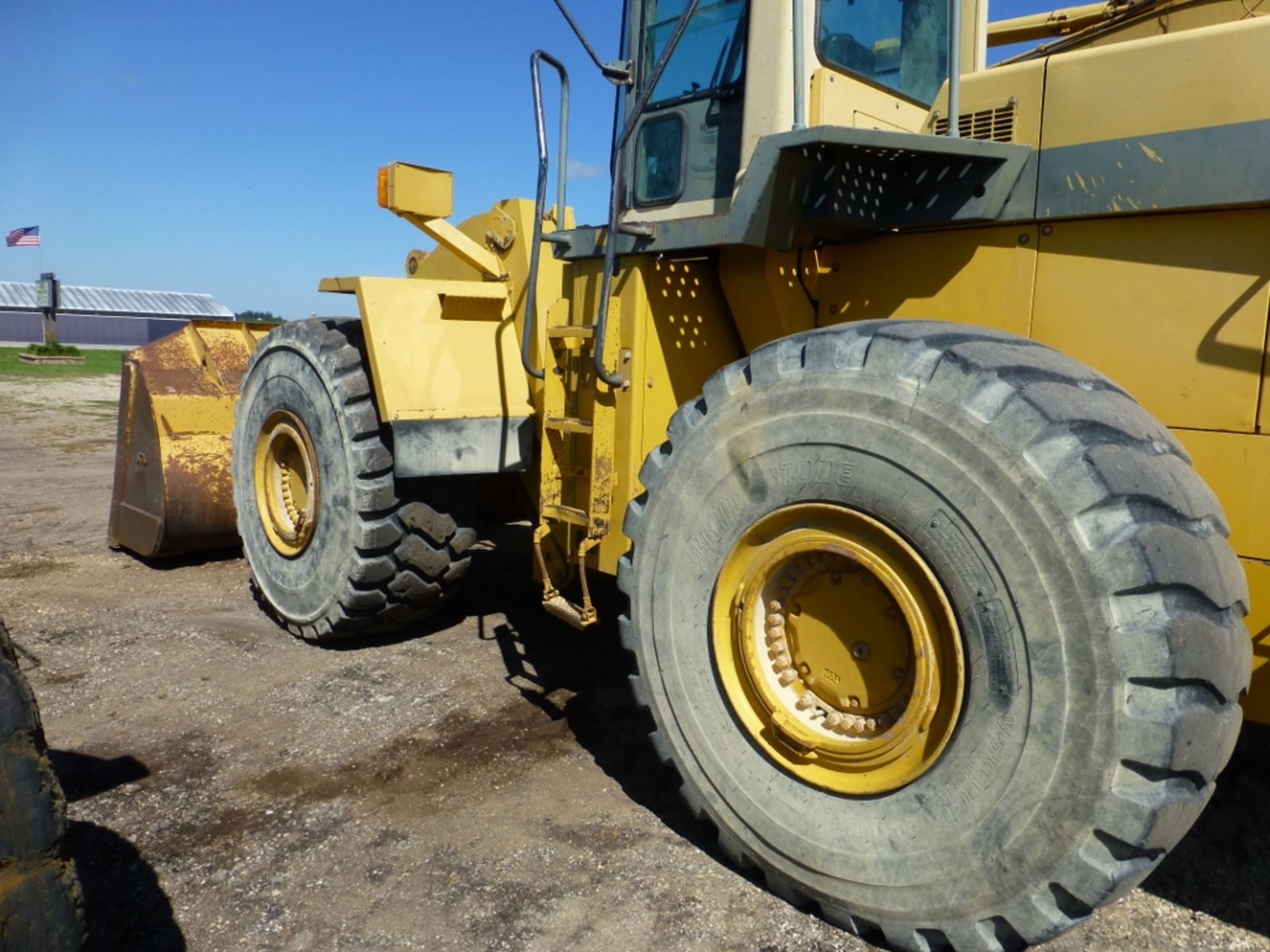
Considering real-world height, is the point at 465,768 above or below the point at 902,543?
below

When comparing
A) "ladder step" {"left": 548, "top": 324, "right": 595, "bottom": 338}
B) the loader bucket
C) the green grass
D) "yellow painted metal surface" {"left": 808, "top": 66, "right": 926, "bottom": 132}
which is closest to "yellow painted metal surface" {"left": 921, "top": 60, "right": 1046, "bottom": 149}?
"yellow painted metal surface" {"left": 808, "top": 66, "right": 926, "bottom": 132}

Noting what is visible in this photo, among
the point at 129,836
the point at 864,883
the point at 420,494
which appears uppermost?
the point at 420,494

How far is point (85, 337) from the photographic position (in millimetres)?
50156

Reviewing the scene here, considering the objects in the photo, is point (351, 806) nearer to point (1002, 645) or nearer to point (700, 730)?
point (700, 730)

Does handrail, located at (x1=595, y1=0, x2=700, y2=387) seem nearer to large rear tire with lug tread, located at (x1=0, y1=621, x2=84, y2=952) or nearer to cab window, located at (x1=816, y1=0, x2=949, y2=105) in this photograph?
cab window, located at (x1=816, y1=0, x2=949, y2=105)

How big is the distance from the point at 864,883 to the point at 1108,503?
102 cm

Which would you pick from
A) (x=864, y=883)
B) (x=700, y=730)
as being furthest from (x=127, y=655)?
(x=864, y=883)

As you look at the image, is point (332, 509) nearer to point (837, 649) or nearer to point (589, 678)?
point (589, 678)

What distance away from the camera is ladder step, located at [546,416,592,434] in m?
3.39

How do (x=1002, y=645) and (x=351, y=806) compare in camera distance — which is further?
(x=351, y=806)

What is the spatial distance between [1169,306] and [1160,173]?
0.32 m

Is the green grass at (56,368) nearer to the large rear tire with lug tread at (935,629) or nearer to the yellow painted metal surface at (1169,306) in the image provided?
the large rear tire with lug tread at (935,629)

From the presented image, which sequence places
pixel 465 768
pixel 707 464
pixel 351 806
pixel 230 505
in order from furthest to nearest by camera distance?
pixel 230 505, pixel 465 768, pixel 351 806, pixel 707 464

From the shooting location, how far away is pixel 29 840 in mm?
1543
